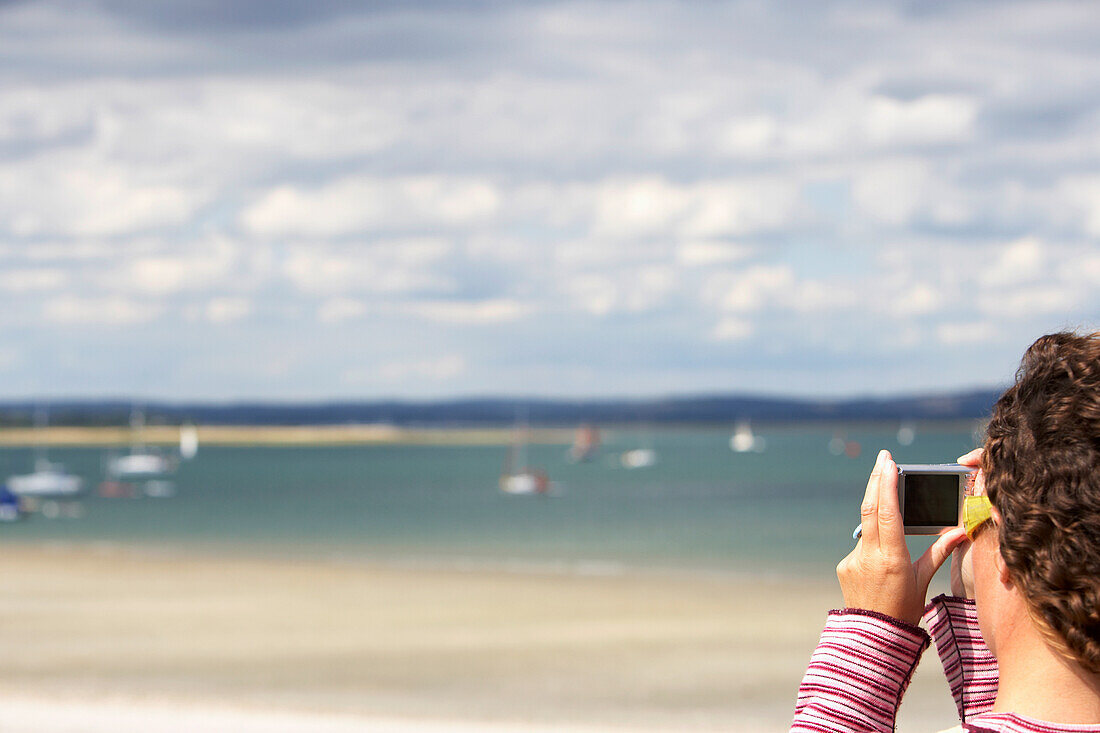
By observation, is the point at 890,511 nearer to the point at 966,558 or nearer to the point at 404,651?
the point at 966,558

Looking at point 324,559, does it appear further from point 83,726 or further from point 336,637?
point 83,726

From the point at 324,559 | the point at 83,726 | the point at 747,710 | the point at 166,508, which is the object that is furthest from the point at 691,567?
the point at 166,508

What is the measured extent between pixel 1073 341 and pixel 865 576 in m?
0.29

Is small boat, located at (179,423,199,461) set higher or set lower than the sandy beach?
higher

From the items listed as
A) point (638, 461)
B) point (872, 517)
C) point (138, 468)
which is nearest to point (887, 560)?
point (872, 517)

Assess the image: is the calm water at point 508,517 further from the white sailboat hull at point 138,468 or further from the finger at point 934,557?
the finger at point 934,557

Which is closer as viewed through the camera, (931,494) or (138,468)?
(931,494)

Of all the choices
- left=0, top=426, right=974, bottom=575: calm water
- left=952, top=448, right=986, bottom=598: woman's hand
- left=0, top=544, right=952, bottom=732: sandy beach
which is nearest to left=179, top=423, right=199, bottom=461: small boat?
left=0, top=426, right=974, bottom=575: calm water

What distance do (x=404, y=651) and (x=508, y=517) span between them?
30.2 meters

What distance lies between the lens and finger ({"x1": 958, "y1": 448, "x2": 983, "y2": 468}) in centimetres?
118

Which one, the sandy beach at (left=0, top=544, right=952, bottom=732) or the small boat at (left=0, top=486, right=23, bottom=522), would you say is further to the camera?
the small boat at (left=0, top=486, right=23, bottom=522)

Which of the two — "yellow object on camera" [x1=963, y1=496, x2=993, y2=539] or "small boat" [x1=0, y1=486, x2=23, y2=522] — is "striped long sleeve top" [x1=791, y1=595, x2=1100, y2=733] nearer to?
"yellow object on camera" [x1=963, y1=496, x2=993, y2=539]

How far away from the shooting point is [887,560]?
116 centimetres

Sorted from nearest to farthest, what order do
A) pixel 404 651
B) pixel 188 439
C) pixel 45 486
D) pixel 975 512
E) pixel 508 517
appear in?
pixel 975 512
pixel 404 651
pixel 508 517
pixel 45 486
pixel 188 439
